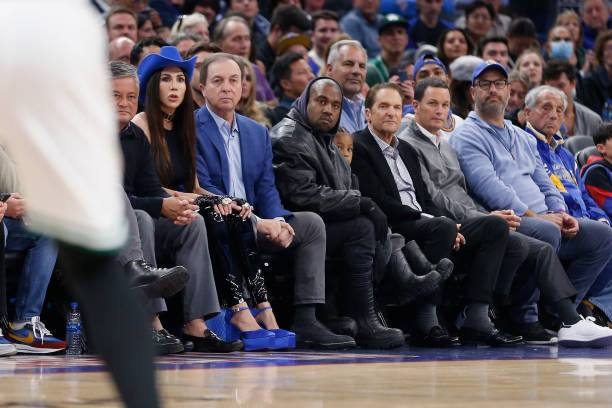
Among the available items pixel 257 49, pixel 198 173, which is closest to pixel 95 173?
pixel 198 173

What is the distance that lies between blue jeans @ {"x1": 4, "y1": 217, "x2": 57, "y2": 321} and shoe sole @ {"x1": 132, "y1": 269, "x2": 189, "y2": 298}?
646mm

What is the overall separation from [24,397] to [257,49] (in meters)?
6.12

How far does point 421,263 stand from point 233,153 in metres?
1.18

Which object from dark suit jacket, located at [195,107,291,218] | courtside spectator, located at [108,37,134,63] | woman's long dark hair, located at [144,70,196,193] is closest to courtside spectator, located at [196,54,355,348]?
dark suit jacket, located at [195,107,291,218]

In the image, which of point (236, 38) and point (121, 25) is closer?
point (121, 25)

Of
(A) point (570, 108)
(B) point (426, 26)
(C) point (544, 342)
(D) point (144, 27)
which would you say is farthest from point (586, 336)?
(B) point (426, 26)

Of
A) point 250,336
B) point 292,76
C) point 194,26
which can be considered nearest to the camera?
point 250,336

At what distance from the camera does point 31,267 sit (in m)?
4.41

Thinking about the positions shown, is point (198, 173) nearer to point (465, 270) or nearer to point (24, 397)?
point (465, 270)

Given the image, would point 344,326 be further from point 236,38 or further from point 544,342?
point 236,38

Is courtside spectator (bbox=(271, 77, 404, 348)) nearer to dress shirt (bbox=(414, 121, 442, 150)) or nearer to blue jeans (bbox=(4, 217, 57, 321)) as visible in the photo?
dress shirt (bbox=(414, 121, 442, 150))

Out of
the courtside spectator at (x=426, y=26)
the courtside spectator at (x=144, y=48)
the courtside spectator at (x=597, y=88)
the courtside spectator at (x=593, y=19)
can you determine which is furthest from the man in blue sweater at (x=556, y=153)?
the courtside spectator at (x=593, y=19)

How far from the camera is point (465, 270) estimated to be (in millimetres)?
5820

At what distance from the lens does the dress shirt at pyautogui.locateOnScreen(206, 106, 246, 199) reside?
516 centimetres
